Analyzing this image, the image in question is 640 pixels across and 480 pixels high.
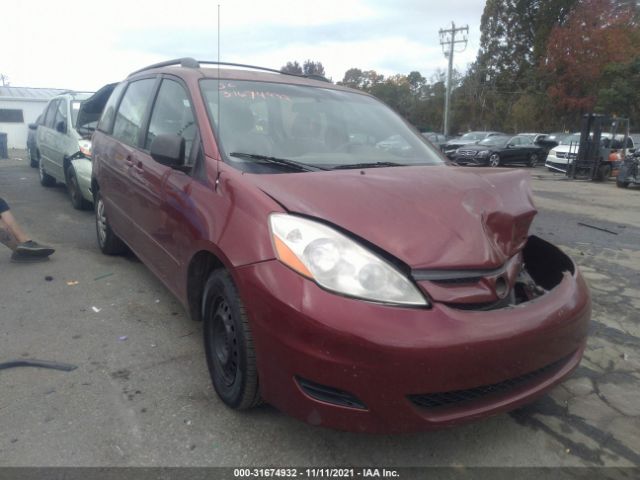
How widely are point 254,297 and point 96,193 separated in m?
3.84

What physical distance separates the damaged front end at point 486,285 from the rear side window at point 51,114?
8.39m

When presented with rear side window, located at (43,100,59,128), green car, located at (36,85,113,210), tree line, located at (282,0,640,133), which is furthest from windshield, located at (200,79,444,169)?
tree line, located at (282,0,640,133)

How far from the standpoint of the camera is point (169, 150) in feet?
9.27

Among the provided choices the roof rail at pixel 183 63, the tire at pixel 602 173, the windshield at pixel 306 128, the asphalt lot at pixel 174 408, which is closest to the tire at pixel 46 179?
the asphalt lot at pixel 174 408

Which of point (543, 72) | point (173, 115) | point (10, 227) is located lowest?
point (10, 227)

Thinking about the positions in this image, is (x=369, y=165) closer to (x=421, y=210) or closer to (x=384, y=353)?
(x=421, y=210)

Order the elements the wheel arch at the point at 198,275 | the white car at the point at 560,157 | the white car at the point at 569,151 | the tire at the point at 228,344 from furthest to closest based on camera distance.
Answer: the white car at the point at 560,157 < the white car at the point at 569,151 < the wheel arch at the point at 198,275 < the tire at the point at 228,344

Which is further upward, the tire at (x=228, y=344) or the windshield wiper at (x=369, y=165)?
the windshield wiper at (x=369, y=165)

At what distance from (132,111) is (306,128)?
74.5 inches

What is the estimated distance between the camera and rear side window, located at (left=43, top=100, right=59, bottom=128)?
28.1ft

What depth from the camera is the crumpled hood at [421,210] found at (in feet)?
6.88

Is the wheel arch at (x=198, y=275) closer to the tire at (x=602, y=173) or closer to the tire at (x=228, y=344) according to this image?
the tire at (x=228, y=344)

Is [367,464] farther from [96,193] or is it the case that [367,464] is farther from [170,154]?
[96,193]

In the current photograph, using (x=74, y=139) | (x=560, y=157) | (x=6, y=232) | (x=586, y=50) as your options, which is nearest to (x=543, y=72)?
(x=586, y=50)
